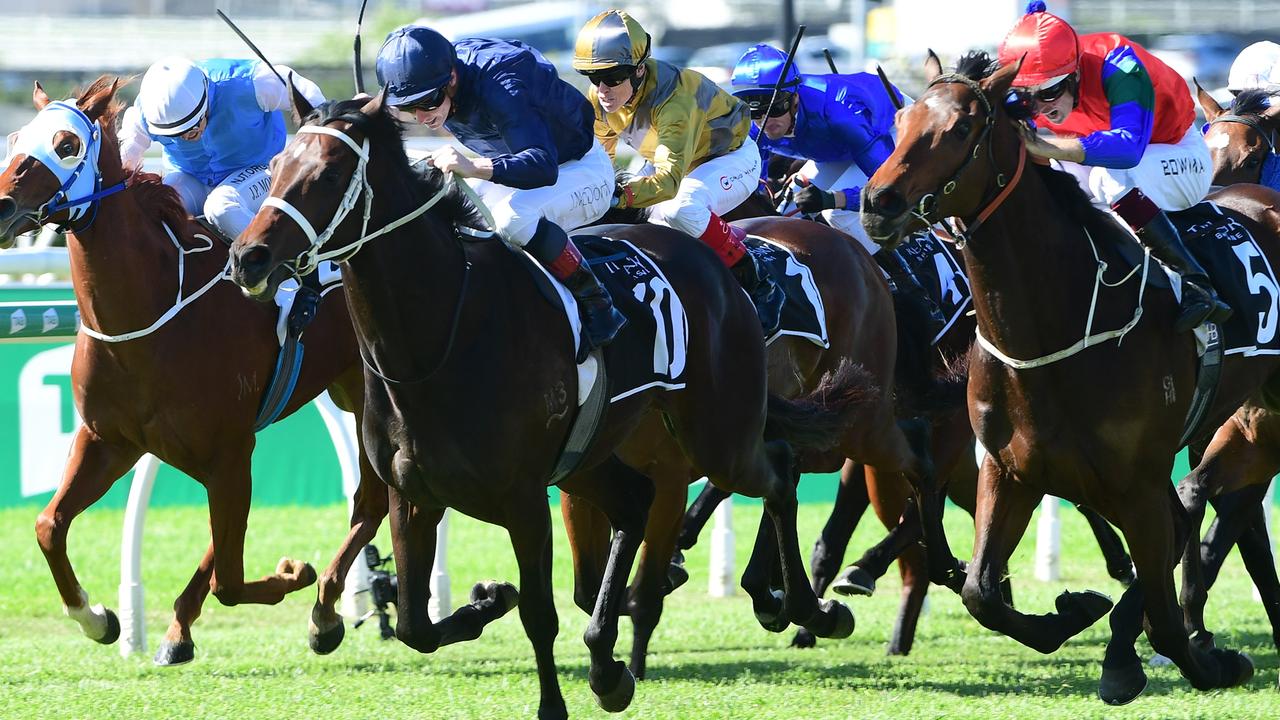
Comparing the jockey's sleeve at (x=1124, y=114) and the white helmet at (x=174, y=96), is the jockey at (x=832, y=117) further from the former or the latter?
the white helmet at (x=174, y=96)

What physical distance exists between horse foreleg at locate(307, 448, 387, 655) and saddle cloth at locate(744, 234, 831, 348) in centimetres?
160

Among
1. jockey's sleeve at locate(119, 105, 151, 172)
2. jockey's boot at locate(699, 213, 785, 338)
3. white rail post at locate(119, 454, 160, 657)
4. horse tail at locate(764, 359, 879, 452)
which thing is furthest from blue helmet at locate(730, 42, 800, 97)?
white rail post at locate(119, 454, 160, 657)

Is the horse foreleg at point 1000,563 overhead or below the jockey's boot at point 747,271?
below

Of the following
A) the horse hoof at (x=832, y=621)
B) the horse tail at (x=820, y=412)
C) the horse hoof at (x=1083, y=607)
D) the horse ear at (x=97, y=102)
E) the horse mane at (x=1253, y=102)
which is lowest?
the horse hoof at (x=832, y=621)

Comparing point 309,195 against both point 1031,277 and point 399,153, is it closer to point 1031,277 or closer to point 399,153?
point 399,153

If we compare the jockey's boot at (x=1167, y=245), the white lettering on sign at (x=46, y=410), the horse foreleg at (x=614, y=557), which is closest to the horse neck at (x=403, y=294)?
the horse foreleg at (x=614, y=557)

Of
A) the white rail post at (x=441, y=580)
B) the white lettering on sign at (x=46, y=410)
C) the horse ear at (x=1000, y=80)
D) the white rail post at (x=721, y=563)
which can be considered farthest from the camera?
the white lettering on sign at (x=46, y=410)

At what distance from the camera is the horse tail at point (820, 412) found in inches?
224

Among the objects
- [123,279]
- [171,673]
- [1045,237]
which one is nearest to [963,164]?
[1045,237]

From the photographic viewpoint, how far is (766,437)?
5766 mm

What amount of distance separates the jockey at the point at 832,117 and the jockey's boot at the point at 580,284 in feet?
6.82

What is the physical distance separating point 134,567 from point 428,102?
2.57 metres

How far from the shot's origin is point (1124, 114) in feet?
16.1

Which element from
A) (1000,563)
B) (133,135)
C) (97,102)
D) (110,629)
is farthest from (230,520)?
(1000,563)
